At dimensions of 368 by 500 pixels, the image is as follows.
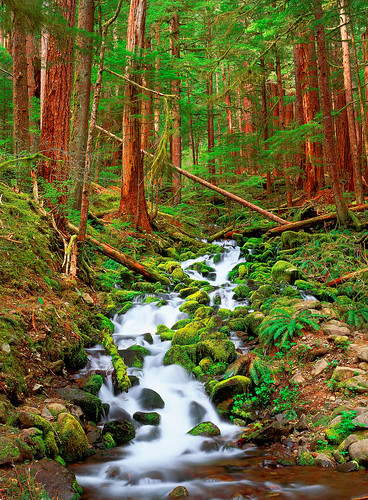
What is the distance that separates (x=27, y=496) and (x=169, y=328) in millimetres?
5520

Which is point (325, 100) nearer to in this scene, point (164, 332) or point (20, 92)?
point (164, 332)

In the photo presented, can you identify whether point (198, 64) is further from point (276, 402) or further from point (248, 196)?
point (276, 402)

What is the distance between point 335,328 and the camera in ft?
21.0

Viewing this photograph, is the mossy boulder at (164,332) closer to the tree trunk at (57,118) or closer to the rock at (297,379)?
the rock at (297,379)

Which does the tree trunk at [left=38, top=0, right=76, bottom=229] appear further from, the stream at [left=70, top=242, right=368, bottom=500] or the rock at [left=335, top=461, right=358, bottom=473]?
the rock at [left=335, top=461, right=358, bottom=473]

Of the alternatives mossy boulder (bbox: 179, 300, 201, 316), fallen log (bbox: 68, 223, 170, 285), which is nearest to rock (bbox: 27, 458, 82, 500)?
mossy boulder (bbox: 179, 300, 201, 316)

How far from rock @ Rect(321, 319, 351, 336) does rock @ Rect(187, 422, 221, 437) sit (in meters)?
2.41

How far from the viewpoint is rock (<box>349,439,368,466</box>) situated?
4022 millimetres

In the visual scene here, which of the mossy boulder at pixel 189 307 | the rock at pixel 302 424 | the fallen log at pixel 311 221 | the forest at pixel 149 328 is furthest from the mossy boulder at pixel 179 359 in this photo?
the fallen log at pixel 311 221

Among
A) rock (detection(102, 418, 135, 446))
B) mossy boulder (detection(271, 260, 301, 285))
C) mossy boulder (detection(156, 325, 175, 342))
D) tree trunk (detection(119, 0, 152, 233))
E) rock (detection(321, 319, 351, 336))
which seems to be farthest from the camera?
tree trunk (detection(119, 0, 152, 233))

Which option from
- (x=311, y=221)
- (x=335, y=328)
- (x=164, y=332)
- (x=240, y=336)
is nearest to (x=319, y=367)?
(x=335, y=328)

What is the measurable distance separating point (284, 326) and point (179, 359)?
1.91m

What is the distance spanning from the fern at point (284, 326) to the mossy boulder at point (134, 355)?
2.13 metres

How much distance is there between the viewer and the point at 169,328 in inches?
326
